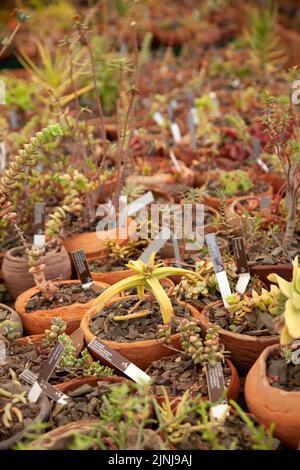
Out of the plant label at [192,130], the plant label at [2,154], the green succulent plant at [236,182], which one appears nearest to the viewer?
the plant label at [2,154]

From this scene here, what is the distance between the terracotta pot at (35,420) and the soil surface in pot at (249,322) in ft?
1.87

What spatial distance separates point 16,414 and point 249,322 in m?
0.73

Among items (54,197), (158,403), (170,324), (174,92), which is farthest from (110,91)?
(158,403)

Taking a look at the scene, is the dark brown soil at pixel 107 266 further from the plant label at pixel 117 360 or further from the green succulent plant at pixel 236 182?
the green succulent plant at pixel 236 182

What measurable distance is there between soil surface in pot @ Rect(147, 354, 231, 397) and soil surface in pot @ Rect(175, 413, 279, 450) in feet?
0.56

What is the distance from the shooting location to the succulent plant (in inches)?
62.5

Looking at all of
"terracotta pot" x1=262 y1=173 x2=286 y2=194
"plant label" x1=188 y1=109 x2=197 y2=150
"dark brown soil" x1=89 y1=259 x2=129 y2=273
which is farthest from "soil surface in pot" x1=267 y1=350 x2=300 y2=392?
"plant label" x1=188 y1=109 x2=197 y2=150

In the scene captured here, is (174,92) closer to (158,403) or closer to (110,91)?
(110,91)

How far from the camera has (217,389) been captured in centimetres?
172

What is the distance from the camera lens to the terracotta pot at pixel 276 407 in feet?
5.33

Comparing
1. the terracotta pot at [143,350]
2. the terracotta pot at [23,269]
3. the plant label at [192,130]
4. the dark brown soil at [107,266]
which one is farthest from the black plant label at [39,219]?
the plant label at [192,130]

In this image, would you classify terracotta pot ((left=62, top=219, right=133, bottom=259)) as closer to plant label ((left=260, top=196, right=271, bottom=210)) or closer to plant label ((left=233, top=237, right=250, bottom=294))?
plant label ((left=260, top=196, right=271, bottom=210))

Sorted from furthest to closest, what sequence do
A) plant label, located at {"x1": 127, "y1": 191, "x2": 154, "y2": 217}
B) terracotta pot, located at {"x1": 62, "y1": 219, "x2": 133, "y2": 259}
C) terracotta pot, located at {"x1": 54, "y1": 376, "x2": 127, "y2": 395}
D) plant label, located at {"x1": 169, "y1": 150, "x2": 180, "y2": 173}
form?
plant label, located at {"x1": 169, "y1": 150, "x2": 180, "y2": 173} → terracotta pot, located at {"x1": 62, "y1": 219, "x2": 133, "y2": 259} → plant label, located at {"x1": 127, "y1": 191, "x2": 154, "y2": 217} → terracotta pot, located at {"x1": 54, "y1": 376, "x2": 127, "y2": 395}
